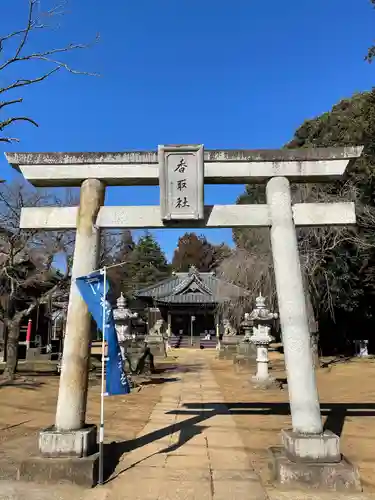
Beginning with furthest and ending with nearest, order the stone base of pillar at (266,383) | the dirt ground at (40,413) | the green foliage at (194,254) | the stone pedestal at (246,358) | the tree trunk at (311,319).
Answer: the green foliage at (194,254) < the stone pedestal at (246,358) < the tree trunk at (311,319) < the stone base of pillar at (266,383) < the dirt ground at (40,413)

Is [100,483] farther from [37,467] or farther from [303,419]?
[303,419]

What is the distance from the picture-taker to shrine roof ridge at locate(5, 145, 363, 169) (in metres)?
5.88

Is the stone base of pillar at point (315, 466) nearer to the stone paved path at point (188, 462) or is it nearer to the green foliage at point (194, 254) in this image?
the stone paved path at point (188, 462)

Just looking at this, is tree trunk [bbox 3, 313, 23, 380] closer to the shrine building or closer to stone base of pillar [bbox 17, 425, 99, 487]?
stone base of pillar [bbox 17, 425, 99, 487]

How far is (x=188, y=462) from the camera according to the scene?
5594 mm

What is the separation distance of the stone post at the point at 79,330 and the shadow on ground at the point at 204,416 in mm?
882

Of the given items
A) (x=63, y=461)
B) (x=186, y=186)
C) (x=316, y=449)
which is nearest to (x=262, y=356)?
(x=316, y=449)

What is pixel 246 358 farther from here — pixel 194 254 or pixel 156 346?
pixel 194 254

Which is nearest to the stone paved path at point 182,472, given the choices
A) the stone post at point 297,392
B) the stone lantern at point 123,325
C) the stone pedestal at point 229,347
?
the stone post at point 297,392

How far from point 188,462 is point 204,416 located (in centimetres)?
319

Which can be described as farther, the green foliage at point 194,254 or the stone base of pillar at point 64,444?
the green foliage at point 194,254

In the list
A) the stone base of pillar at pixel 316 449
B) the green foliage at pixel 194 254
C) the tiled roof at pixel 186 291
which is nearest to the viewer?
the stone base of pillar at pixel 316 449

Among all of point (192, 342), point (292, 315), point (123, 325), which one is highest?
point (123, 325)

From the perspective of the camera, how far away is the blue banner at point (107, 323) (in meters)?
5.00
